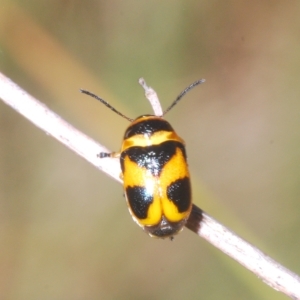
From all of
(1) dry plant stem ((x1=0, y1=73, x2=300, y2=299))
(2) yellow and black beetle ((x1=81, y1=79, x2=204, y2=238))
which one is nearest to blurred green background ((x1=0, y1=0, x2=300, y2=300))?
(1) dry plant stem ((x1=0, y1=73, x2=300, y2=299))

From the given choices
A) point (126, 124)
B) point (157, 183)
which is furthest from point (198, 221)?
point (126, 124)

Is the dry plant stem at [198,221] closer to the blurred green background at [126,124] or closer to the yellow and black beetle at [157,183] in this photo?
the yellow and black beetle at [157,183]

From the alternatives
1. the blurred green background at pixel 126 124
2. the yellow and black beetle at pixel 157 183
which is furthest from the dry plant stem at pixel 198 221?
Result: the blurred green background at pixel 126 124

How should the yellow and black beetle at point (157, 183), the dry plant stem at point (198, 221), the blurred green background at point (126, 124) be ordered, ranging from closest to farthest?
the yellow and black beetle at point (157, 183), the dry plant stem at point (198, 221), the blurred green background at point (126, 124)

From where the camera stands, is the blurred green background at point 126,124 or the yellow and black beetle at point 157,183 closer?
the yellow and black beetle at point 157,183

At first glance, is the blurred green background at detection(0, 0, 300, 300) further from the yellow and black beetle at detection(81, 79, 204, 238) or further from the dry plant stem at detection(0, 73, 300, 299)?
the yellow and black beetle at detection(81, 79, 204, 238)

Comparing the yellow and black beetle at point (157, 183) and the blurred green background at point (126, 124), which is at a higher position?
the yellow and black beetle at point (157, 183)

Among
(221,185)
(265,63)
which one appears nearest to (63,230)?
(221,185)

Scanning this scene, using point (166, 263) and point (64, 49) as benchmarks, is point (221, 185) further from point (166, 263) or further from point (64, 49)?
point (64, 49)
